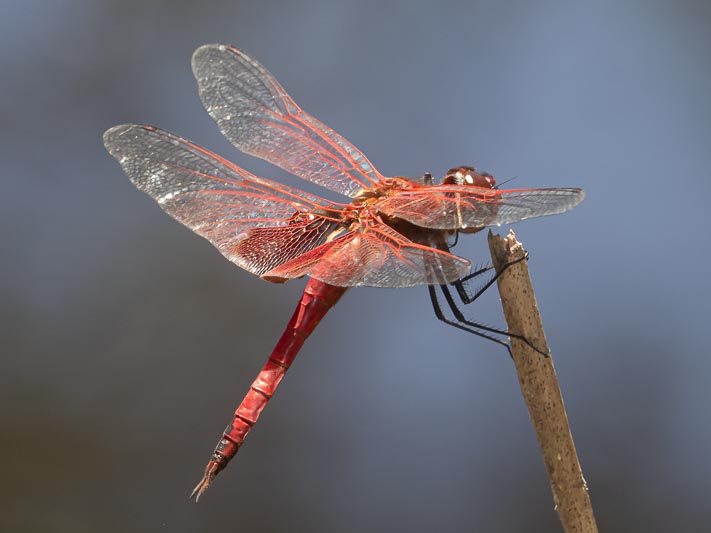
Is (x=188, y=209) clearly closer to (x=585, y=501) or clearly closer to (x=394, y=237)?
(x=394, y=237)

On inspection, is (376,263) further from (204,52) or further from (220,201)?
(204,52)

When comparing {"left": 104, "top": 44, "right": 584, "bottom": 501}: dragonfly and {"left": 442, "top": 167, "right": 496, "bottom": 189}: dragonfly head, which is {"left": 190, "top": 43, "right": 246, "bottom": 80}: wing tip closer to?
{"left": 104, "top": 44, "right": 584, "bottom": 501}: dragonfly

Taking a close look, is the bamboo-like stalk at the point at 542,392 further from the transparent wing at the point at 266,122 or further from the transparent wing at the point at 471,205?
the transparent wing at the point at 266,122

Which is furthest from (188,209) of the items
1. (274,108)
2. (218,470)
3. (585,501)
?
(585,501)

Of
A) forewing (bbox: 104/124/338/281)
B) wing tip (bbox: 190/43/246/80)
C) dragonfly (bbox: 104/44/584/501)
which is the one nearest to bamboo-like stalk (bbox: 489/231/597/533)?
dragonfly (bbox: 104/44/584/501)

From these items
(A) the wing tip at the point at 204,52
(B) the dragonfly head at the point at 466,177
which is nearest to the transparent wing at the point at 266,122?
(A) the wing tip at the point at 204,52

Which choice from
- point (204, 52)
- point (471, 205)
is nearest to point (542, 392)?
point (471, 205)
